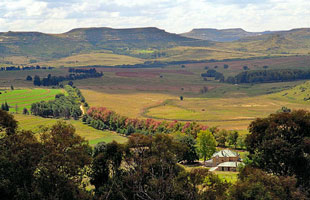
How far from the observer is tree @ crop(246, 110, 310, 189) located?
48344mm

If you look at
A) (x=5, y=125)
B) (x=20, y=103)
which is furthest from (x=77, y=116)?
(x=5, y=125)

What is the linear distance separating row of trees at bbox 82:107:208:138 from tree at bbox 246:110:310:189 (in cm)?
5843

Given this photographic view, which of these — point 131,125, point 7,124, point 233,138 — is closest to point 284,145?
point 7,124

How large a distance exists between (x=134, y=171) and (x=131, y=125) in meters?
78.3

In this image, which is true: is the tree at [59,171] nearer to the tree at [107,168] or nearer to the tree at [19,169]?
the tree at [19,169]

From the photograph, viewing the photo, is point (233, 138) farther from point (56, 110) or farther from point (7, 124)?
point (56, 110)

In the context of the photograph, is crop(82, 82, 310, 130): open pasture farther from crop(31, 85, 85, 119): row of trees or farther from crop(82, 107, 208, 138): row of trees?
crop(31, 85, 85, 119): row of trees

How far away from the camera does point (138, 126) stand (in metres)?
130

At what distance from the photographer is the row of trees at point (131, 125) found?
11756 cm

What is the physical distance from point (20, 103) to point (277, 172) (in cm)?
15918

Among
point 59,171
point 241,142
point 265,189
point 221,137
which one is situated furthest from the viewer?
point 221,137

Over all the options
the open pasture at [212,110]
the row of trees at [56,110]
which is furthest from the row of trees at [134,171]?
the row of trees at [56,110]

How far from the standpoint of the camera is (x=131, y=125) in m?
129

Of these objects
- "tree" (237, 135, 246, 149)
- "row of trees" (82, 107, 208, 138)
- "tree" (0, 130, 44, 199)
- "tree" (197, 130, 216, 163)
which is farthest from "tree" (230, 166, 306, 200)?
"row of trees" (82, 107, 208, 138)
